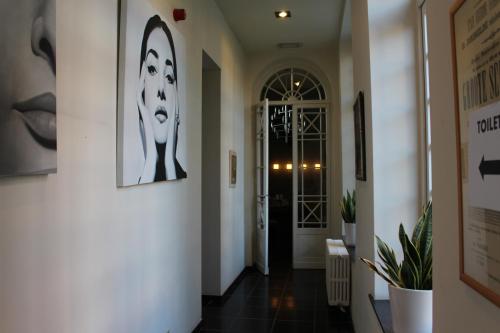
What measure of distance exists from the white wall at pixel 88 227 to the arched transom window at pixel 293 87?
320 cm

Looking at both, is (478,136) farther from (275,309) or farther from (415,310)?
(275,309)

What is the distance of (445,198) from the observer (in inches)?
44.2

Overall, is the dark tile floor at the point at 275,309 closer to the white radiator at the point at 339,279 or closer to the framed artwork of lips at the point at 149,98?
the white radiator at the point at 339,279

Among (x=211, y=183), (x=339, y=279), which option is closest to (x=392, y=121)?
(x=339, y=279)

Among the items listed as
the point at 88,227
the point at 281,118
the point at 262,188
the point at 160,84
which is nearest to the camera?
the point at 88,227

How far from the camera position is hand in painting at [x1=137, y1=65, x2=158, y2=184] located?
227cm

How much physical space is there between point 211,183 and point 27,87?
10.4 feet

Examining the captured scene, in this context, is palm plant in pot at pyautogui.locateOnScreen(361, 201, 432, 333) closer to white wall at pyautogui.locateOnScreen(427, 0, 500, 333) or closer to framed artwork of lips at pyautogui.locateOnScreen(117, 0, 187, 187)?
white wall at pyautogui.locateOnScreen(427, 0, 500, 333)

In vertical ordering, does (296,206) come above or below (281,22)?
below

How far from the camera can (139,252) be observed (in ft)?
7.72

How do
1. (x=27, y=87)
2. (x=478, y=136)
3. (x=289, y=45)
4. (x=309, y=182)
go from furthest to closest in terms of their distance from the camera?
(x=309, y=182) → (x=289, y=45) → (x=27, y=87) → (x=478, y=136)

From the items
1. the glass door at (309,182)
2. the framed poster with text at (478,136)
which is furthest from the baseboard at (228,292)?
the framed poster with text at (478,136)

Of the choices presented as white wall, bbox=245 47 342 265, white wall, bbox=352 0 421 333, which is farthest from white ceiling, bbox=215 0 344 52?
white wall, bbox=352 0 421 333

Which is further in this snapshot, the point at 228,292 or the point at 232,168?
the point at 232,168
